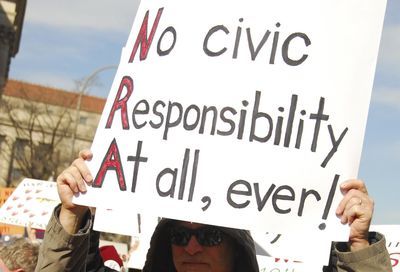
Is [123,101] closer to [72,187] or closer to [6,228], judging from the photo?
[72,187]

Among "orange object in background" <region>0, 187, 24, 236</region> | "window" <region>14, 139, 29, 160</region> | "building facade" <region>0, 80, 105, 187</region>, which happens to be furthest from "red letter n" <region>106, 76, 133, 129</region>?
"window" <region>14, 139, 29, 160</region>

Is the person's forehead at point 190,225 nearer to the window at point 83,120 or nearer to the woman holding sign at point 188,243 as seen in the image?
the woman holding sign at point 188,243

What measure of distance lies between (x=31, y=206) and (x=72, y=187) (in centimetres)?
546

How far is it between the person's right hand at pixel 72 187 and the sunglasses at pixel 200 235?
401 millimetres

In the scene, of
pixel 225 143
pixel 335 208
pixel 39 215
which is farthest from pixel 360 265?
pixel 39 215

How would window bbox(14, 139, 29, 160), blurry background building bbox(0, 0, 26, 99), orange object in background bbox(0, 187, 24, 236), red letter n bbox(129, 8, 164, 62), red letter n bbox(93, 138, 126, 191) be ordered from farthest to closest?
blurry background building bbox(0, 0, 26, 99) < window bbox(14, 139, 29, 160) < orange object in background bbox(0, 187, 24, 236) < red letter n bbox(129, 8, 164, 62) < red letter n bbox(93, 138, 126, 191)

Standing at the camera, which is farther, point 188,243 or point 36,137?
point 36,137

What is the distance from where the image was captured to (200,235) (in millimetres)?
3041

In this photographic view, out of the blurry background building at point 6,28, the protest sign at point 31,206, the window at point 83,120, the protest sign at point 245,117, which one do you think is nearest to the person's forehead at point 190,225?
the protest sign at point 245,117

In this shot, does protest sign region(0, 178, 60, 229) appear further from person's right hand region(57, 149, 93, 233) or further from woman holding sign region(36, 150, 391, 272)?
person's right hand region(57, 149, 93, 233)

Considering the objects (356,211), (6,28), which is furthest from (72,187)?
(6,28)

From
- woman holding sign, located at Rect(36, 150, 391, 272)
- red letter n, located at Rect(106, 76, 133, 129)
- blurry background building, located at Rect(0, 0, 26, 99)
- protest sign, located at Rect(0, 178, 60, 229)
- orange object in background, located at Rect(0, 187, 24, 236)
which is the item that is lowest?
orange object in background, located at Rect(0, 187, 24, 236)

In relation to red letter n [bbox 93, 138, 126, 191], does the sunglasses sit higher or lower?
lower

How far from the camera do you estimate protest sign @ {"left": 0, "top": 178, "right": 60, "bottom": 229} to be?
7.96 m
